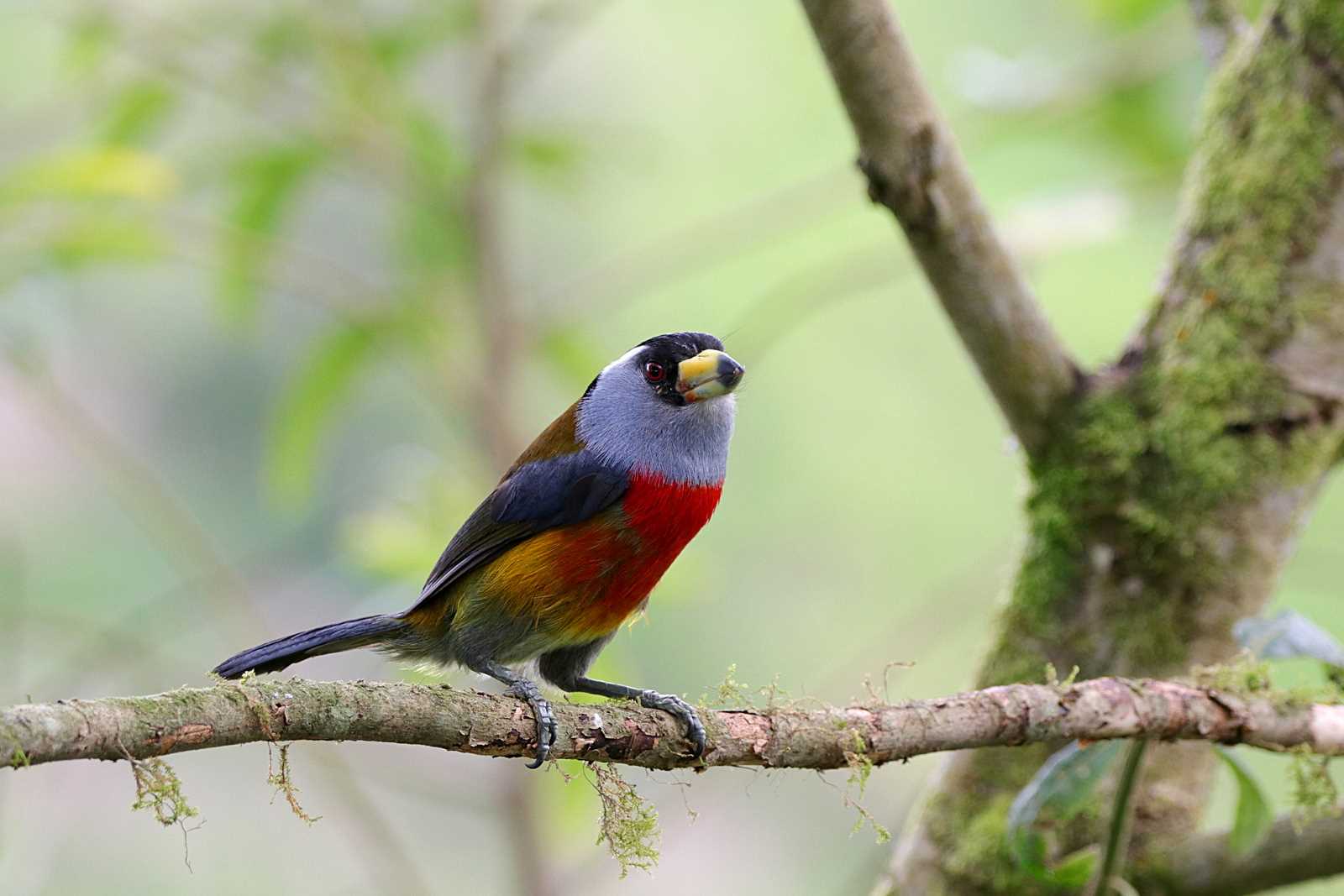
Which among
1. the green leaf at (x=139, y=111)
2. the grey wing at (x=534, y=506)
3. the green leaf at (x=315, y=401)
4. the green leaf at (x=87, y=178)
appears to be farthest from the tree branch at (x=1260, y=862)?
the green leaf at (x=139, y=111)

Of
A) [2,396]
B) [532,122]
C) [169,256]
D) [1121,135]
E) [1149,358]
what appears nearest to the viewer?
[1149,358]

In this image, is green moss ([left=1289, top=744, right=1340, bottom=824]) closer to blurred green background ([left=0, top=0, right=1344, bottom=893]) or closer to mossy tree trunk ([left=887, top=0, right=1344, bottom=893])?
mossy tree trunk ([left=887, top=0, right=1344, bottom=893])

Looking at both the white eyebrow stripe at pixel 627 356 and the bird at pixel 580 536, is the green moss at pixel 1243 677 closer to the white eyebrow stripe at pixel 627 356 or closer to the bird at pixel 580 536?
the bird at pixel 580 536

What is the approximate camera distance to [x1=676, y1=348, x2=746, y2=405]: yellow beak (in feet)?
8.93

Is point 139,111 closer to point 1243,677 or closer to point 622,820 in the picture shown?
point 622,820

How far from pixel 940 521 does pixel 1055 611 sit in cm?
391

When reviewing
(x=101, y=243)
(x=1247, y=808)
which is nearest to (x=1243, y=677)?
(x=1247, y=808)

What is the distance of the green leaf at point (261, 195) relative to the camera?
371cm

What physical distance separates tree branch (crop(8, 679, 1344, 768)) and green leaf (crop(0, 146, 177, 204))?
5.91 ft

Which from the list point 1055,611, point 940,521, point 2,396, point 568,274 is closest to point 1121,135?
point 1055,611

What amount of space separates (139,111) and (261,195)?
393 mm

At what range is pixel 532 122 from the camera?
14.1ft

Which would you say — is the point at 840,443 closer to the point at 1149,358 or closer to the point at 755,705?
the point at 1149,358

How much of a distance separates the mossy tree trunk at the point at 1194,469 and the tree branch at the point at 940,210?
15 centimetres
